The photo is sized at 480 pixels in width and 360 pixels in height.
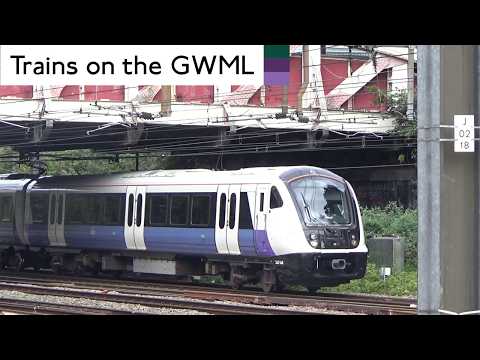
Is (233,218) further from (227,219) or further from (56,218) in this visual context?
(56,218)

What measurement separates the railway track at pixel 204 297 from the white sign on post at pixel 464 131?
9252 millimetres

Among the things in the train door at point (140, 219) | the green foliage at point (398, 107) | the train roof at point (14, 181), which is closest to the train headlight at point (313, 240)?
the train door at point (140, 219)

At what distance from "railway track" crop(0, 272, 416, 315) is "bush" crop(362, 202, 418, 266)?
213 inches

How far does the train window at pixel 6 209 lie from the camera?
85.4 feet

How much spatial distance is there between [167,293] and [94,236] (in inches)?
183

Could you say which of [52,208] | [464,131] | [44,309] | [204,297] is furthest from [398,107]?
[464,131]

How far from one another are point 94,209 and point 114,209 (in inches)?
35.8

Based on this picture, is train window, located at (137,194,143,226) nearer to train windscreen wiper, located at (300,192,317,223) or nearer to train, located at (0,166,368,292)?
train, located at (0,166,368,292)

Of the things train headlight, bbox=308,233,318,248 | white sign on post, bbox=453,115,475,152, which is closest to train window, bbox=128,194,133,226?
train headlight, bbox=308,233,318,248

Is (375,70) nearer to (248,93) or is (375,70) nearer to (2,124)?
(248,93)

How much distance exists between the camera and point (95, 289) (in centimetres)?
1989

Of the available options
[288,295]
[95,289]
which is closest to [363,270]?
[288,295]

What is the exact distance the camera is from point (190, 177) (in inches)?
800

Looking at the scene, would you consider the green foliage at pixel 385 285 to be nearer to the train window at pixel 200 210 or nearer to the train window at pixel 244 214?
the train window at pixel 244 214
